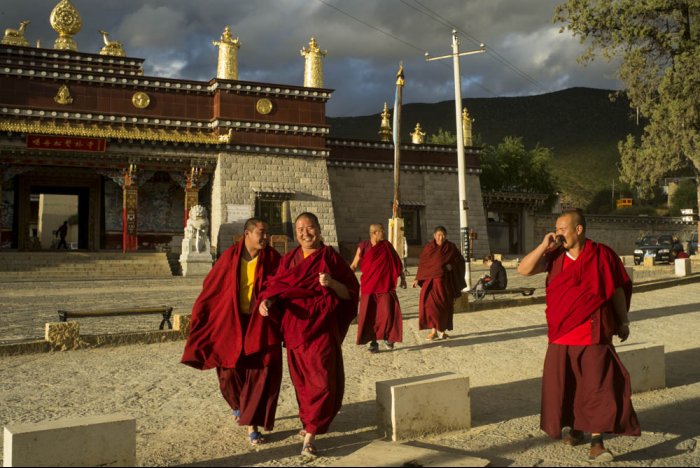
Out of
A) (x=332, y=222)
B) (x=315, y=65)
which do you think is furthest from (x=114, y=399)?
(x=315, y=65)

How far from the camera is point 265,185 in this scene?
26.1 m

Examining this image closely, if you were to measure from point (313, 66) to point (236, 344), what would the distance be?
23835 millimetres

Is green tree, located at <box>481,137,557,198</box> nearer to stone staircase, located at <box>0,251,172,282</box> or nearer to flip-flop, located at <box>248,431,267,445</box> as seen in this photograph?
stone staircase, located at <box>0,251,172,282</box>

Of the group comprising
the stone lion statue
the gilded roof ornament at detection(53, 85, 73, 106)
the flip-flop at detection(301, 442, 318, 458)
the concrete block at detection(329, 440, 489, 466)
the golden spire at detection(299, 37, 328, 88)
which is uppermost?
the golden spire at detection(299, 37, 328, 88)

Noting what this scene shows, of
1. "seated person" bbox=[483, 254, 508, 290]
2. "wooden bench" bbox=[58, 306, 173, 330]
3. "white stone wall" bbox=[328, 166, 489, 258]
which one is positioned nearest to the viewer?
"wooden bench" bbox=[58, 306, 173, 330]

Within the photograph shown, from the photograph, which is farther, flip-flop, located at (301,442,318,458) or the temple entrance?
the temple entrance

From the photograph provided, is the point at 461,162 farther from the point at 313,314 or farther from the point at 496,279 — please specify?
the point at 313,314

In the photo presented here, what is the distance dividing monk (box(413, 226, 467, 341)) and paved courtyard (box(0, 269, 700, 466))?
285 millimetres

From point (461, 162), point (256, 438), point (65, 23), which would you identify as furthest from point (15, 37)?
point (256, 438)

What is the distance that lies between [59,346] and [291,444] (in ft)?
15.6

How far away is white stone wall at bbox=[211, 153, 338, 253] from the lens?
25.3m

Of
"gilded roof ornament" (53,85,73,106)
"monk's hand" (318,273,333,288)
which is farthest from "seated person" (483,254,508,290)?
"gilded roof ornament" (53,85,73,106)

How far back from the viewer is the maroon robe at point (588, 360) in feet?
14.3

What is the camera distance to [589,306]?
4.54 meters
